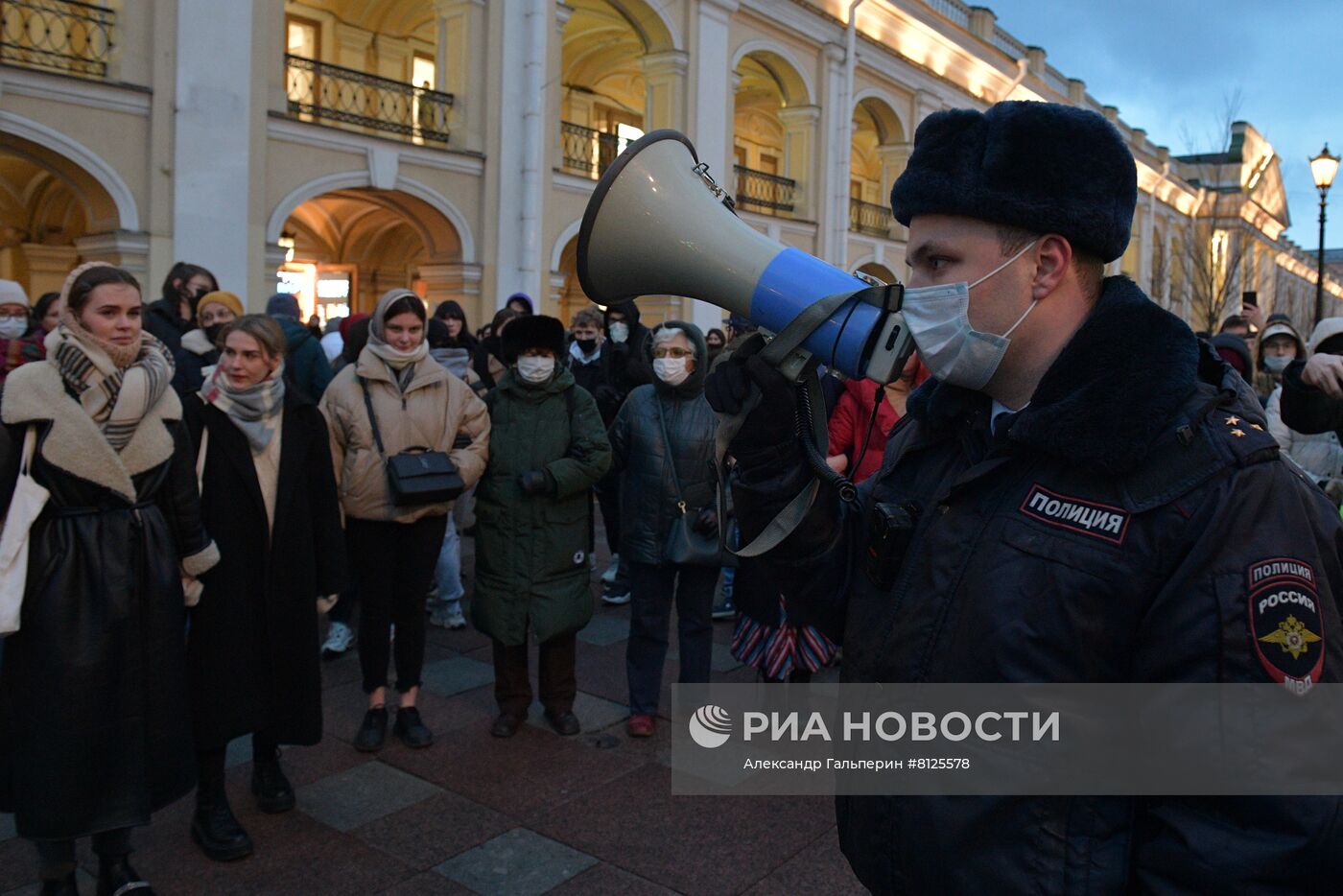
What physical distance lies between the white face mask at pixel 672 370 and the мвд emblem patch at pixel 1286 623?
11.2ft

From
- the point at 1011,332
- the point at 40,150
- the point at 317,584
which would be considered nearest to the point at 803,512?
the point at 1011,332

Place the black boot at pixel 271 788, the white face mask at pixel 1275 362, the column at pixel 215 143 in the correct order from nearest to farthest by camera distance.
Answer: the black boot at pixel 271 788 → the white face mask at pixel 1275 362 → the column at pixel 215 143

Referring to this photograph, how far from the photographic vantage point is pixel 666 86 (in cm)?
1689

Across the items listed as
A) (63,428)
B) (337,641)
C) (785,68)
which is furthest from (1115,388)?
(785,68)

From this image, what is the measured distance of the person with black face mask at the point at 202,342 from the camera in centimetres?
534

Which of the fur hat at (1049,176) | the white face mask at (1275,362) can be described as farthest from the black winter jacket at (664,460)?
the white face mask at (1275,362)

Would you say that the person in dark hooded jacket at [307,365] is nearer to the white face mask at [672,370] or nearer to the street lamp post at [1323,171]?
the white face mask at [672,370]

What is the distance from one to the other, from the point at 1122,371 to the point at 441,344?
20.5ft

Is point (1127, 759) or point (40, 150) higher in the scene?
point (40, 150)

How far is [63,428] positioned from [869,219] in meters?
21.7

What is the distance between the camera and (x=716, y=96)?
17.4 metres

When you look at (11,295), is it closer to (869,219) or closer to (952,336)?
(952,336)

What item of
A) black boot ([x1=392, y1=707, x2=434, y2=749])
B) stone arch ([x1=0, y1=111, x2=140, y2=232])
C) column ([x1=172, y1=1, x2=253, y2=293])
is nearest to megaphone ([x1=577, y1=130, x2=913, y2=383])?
black boot ([x1=392, y1=707, x2=434, y2=749])

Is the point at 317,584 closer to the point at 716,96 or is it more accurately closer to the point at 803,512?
the point at 803,512
